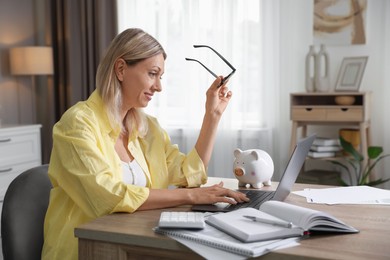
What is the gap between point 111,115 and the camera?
5.68ft

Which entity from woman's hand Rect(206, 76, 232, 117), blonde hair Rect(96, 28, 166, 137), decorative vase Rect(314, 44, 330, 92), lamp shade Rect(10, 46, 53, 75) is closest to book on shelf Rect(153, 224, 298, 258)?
blonde hair Rect(96, 28, 166, 137)

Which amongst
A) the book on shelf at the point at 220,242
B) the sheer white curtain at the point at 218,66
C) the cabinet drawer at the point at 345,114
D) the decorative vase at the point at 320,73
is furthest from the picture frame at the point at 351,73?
the book on shelf at the point at 220,242

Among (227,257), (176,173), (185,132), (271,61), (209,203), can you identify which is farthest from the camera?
(185,132)

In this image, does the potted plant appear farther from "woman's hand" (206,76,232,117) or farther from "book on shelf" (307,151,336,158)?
"woman's hand" (206,76,232,117)

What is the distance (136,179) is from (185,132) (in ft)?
8.69

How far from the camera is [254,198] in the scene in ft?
5.39

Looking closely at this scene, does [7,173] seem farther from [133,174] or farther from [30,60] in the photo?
[133,174]

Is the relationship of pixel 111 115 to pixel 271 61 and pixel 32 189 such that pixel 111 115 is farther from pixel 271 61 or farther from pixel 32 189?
pixel 271 61

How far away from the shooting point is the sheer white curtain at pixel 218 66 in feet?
13.6

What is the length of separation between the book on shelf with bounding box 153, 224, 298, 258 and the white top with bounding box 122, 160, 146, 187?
50cm

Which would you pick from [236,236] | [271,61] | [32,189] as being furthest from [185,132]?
[236,236]

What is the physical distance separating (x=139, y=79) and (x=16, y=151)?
99.4 inches

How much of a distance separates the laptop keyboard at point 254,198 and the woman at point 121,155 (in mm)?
31

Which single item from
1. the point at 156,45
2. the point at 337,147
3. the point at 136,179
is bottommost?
the point at 337,147
